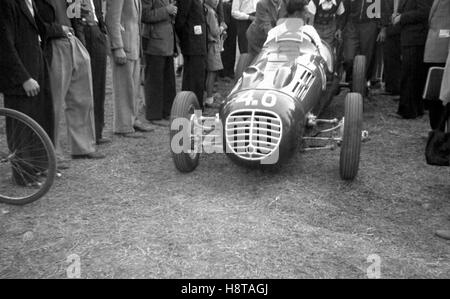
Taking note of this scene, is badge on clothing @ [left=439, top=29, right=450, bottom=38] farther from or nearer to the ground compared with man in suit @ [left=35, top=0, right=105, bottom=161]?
farther from the ground

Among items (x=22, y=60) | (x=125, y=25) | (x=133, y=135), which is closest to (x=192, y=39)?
(x=125, y=25)

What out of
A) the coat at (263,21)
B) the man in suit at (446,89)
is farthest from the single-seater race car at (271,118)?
the coat at (263,21)

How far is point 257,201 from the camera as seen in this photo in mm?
4156

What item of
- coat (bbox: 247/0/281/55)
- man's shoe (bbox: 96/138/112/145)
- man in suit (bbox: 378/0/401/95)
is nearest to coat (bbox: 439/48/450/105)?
coat (bbox: 247/0/281/55)

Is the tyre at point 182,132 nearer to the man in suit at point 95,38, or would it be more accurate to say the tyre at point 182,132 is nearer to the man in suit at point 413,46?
the man in suit at point 95,38

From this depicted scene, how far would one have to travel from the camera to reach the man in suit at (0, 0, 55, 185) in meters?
3.92

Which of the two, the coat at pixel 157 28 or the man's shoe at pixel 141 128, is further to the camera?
the man's shoe at pixel 141 128

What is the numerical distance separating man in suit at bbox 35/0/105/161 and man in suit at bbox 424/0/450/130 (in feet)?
13.2

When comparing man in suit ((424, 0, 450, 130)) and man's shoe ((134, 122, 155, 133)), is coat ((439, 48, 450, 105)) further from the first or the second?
man's shoe ((134, 122, 155, 133))

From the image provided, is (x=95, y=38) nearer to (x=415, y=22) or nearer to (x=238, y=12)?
(x=238, y=12)

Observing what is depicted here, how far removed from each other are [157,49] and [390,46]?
14.2ft

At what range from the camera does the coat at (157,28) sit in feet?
20.5

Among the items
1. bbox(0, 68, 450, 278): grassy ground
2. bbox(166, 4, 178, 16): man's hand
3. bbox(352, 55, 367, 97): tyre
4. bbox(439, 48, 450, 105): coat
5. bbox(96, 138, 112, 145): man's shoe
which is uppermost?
bbox(166, 4, 178, 16): man's hand

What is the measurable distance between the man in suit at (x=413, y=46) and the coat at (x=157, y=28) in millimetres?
3299
